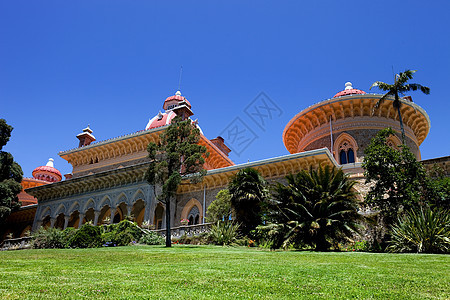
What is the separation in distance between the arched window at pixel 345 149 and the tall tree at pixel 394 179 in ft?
34.1

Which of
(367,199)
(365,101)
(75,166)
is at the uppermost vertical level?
(365,101)

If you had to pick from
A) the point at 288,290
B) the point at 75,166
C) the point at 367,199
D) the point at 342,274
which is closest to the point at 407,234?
the point at 367,199

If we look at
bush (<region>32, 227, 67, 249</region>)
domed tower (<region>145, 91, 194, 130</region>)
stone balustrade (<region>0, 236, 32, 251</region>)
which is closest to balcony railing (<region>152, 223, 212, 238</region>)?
bush (<region>32, 227, 67, 249</region>)

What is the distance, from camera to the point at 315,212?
13.3 m

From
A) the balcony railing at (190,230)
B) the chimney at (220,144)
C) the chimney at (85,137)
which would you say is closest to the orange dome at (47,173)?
the chimney at (85,137)

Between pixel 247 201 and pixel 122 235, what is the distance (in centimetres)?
663

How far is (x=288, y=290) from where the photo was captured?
4.58 m

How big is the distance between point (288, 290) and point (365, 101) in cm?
2431

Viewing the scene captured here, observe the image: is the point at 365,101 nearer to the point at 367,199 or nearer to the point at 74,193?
the point at 367,199

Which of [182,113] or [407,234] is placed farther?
[182,113]

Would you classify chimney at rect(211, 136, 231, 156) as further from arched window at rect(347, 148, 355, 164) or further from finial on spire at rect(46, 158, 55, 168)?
finial on spire at rect(46, 158, 55, 168)

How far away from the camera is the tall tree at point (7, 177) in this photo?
2875 centimetres

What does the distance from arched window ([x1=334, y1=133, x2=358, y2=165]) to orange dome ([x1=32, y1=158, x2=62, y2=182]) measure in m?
45.2

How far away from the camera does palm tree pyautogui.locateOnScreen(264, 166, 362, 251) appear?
12891mm
